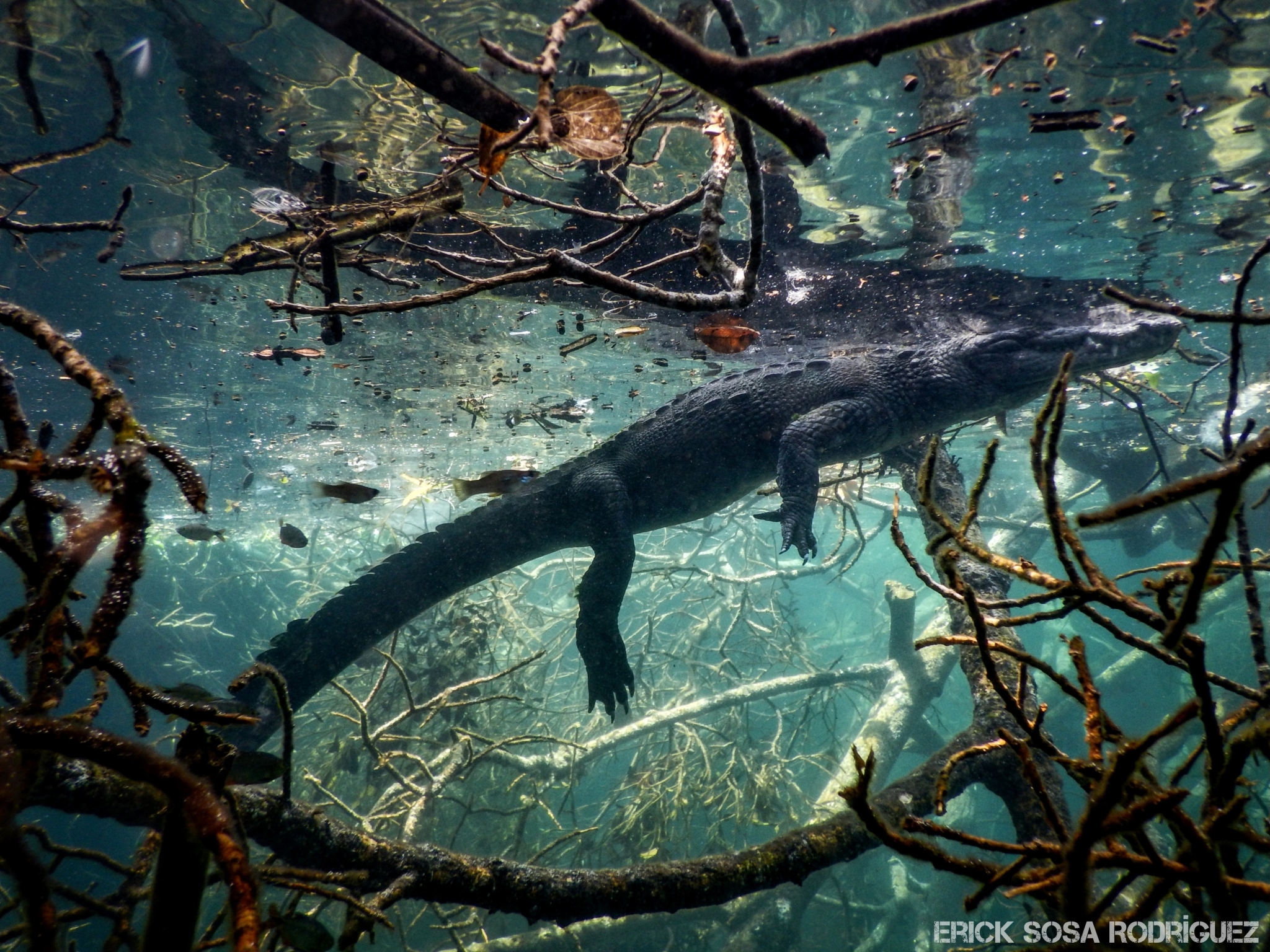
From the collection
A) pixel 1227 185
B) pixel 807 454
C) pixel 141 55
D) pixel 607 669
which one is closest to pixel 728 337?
pixel 807 454

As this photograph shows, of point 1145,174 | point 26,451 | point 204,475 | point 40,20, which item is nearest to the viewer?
point 26,451

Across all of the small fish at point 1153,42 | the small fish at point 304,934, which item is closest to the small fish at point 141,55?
the small fish at point 304,934

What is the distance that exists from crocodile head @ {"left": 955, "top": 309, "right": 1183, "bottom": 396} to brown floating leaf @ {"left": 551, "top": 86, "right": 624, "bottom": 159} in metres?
5.72

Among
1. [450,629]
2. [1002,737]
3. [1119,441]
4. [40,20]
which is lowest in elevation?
[450,629]

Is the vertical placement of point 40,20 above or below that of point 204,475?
above

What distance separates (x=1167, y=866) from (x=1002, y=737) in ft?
1.11

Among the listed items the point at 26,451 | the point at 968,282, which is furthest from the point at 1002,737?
the point at 968,282

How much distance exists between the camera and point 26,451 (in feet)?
3.57

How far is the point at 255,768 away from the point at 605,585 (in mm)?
4856

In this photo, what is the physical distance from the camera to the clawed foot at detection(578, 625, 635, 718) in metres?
6.22

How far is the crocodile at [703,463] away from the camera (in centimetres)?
604

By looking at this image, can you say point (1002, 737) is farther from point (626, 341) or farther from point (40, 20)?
point (626, 341)

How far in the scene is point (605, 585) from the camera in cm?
655

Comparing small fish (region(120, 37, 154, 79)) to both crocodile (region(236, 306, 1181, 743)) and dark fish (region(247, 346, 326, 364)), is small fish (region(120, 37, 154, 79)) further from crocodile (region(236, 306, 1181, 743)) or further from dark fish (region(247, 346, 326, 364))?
crocodile (region(236, 306, 1181, 743))
